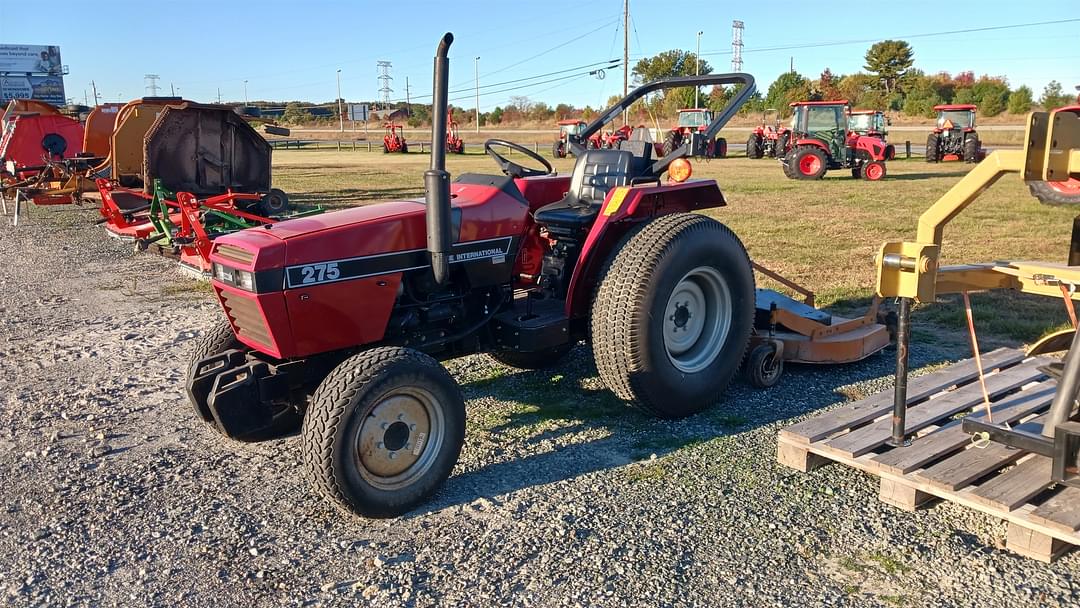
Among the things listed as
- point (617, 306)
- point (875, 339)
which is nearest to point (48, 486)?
point (617, 306)

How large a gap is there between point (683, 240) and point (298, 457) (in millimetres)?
2140

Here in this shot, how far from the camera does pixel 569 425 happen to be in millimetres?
4086

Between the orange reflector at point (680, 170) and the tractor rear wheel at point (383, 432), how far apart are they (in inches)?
70.3

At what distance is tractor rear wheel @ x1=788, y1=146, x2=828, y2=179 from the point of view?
59.8ft

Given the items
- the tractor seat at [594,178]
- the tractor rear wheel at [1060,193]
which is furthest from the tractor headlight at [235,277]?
the tractor rear wheel at [1060,193]

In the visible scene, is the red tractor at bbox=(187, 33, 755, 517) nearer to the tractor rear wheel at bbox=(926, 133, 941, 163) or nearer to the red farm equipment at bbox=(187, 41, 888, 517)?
the red farm equipment at bbox=(187, 41, 888, 517)

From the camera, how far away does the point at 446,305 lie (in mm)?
3795

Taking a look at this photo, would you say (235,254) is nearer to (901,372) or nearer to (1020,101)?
(901,372)

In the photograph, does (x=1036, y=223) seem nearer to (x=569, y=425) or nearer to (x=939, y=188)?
(x=939, y=188)

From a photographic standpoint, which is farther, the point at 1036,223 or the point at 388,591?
the point at 1036,223

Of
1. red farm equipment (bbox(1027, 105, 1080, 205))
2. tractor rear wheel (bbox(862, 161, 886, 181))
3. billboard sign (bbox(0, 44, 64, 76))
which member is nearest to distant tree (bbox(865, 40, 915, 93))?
tractor rear wheel (bbox(862, 161, 886, 181))

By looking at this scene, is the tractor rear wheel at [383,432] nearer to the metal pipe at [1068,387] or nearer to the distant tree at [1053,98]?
the metal pipe at [1068,387]

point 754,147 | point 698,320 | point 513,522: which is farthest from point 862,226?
point 754,147

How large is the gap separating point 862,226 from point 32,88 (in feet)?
231
